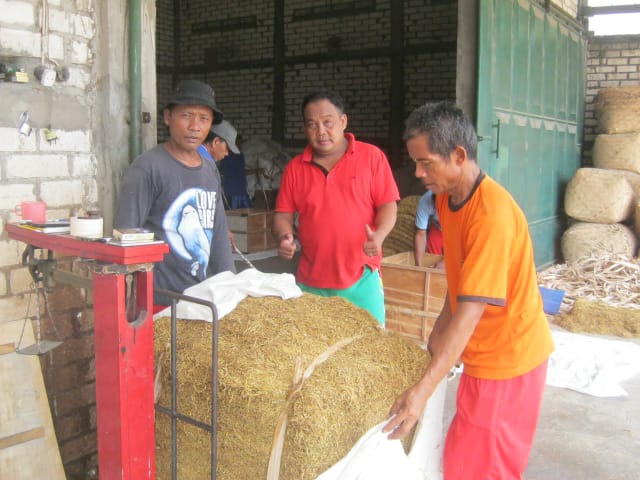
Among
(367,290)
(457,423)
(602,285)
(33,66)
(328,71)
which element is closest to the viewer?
(457,423)

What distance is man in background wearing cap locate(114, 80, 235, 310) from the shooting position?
2.62 meters

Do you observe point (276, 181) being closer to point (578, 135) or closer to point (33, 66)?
point (578, 135)

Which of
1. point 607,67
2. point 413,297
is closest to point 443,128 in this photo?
point 413,297

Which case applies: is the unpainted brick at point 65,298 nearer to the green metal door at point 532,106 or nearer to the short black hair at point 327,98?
the short black hair at point 327,98

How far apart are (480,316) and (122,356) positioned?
112 centimetres

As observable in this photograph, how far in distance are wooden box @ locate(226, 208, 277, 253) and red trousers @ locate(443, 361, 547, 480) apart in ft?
21.0

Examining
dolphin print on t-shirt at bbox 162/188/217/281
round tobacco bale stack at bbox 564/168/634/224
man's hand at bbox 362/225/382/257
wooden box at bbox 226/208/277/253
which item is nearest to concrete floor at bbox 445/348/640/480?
man's hand at bbox 362/225/382/257

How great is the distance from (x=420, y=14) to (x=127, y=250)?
10707 millimetres

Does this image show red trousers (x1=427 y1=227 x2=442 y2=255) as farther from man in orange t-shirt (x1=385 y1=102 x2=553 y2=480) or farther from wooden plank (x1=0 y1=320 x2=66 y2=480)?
wooden plank (x1=0 y1=320 x2=66 y2=480)

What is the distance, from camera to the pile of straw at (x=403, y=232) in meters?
6.95

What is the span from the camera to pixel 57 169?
3035mm

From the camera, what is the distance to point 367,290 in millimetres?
3479

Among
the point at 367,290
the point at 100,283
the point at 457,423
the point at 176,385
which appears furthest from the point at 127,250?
the point at 367,290

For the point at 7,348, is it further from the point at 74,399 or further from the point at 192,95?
the point at 192,95
